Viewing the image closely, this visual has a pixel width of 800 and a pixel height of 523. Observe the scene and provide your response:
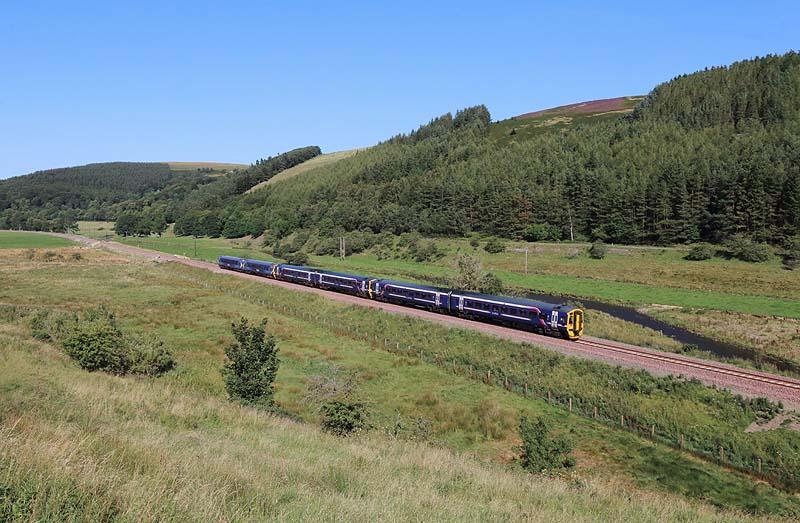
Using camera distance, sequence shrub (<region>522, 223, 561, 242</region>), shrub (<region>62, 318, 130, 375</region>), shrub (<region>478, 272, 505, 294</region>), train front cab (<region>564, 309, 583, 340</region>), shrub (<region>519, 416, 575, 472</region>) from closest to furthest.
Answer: shrub (<region>519, 416, 575, 472</region>) → shrub (<region>62, 318, 130, 375</region>) → train front cab (<region>564, 309, 583, 340</region>) → shrub (<region>478, 272, 505, 294</region>) → shrub (<region>522, 223, 561, 242</region>)

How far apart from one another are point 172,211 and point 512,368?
184928 mm

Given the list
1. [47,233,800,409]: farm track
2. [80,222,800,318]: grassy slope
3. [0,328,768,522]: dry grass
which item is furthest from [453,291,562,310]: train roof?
[0,328,768,522]: dry grass

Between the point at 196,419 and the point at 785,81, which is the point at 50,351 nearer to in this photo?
the point at 196,419

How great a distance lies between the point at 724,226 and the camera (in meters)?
77.8

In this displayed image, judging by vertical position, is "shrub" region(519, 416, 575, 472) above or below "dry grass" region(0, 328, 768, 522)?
below

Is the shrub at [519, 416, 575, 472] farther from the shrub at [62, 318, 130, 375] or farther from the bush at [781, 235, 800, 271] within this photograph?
the bush at [781, 235, 800, 271]

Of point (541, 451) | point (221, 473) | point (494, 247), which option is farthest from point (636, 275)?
point (221, 473)

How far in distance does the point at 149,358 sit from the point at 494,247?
235 feet

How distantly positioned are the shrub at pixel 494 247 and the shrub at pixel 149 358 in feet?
227

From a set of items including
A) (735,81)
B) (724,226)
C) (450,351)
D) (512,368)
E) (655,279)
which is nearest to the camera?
(512,368)

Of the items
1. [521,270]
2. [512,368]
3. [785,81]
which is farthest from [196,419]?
[785,81]

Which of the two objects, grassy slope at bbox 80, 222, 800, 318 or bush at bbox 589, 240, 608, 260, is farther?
bush at bbox 589, 240, 608, 260

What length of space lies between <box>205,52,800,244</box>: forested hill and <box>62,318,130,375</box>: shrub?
257ft

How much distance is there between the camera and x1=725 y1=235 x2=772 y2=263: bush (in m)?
66.9
